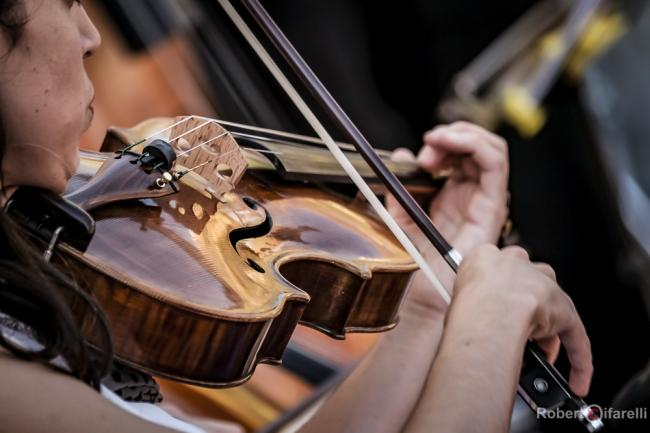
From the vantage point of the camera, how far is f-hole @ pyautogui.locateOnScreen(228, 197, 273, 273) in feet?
2.15

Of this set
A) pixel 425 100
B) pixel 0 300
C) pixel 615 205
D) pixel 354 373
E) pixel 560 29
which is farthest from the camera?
pixel 425 100

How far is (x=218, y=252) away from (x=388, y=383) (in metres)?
0.31

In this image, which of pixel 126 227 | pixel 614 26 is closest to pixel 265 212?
pixel 126 227

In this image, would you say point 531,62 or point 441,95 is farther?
point 441,95

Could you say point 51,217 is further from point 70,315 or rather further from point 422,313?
point 422,313

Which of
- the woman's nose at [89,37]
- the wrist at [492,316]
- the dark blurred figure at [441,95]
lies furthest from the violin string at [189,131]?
the dark blurred figure at [441,95]

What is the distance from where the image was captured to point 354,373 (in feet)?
2.87

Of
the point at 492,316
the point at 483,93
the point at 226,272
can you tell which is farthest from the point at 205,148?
the point at 483,93

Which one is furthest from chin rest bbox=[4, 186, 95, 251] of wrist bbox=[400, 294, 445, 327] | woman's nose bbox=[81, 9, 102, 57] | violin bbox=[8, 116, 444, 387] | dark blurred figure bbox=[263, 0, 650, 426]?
dark blurred figure bbox=[263, 0, 650, 426]

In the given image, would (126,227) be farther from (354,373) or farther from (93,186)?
(354,373)

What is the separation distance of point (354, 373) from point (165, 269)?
37 cm

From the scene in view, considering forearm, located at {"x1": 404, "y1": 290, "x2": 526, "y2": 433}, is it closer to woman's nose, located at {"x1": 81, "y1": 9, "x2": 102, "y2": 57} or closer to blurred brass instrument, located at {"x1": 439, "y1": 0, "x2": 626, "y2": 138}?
woman's nose, located at {"x1": 81, "y1": 9, "x2": 102, "y2": 57}

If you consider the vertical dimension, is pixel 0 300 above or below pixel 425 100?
above

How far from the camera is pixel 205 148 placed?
0.69 metres
